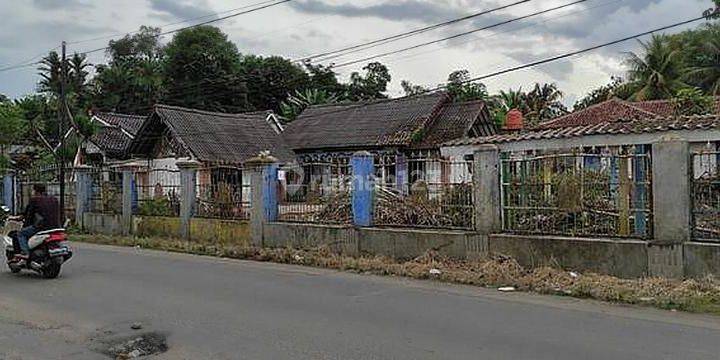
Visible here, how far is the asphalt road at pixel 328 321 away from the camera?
654 centimetres

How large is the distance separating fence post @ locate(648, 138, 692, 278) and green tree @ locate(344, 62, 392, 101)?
44.5 meters

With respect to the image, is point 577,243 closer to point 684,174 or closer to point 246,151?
point 684,174

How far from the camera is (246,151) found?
32469 millimetres

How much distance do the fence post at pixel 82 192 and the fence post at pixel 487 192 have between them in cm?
1487

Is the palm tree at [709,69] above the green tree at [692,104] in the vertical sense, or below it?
above

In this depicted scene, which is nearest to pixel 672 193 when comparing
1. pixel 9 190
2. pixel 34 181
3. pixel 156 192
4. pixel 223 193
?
pixel 223 193

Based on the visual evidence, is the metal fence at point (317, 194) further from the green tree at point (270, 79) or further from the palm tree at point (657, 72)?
the green tree at point (270, 79)

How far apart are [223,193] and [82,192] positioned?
7511 mm

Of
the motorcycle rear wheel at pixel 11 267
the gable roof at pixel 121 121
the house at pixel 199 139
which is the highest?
the gable roof at pixel 121 121

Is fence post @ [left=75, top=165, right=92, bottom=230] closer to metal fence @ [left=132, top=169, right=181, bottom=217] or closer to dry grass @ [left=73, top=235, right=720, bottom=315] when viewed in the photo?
metal fence @ [left=132, top=169, right=181, bottom=217]

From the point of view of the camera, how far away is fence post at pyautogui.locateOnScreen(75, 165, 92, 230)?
73.5 feet

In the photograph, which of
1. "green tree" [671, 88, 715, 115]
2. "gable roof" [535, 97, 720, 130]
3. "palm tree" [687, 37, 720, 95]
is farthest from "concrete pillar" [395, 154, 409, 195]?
"palm tree" [687, 37, 720, 95]

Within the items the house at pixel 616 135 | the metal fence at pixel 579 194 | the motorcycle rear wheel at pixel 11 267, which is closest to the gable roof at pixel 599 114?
the house at pixel 616 135

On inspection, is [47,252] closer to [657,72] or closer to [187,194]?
[187,194]
